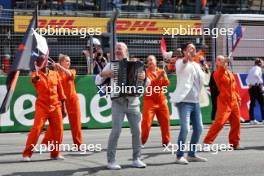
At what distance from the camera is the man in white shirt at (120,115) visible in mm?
10062

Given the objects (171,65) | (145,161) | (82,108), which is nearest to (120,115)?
(145,161)

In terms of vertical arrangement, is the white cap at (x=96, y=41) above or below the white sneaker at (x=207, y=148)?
above

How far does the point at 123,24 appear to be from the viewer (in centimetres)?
1945

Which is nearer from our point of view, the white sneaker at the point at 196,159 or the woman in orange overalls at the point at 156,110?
the white sneaker at the point at 196,159

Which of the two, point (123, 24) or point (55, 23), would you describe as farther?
point (55, 23)

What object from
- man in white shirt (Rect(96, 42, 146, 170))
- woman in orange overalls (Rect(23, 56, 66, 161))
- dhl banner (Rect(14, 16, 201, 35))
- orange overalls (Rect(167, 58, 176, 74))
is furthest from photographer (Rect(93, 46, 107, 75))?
man in white shirt (Rect(96, 42, 146, 170))

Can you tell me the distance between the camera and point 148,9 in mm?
28000

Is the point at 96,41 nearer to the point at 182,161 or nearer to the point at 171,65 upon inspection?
the point at 171,65

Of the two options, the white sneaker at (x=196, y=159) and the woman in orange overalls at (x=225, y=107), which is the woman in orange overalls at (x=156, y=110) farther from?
the white sneaker at (x=196, y=159)

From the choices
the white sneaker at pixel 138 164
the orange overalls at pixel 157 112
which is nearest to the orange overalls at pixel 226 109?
the orange overalls at pixel 157 112

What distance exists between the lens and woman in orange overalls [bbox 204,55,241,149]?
1250cm

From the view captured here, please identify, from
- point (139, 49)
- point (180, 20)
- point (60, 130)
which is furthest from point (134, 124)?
point (180, 20)

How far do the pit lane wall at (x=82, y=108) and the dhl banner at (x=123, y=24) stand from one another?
5.64 feet

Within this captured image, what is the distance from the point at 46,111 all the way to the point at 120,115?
1.65 m
